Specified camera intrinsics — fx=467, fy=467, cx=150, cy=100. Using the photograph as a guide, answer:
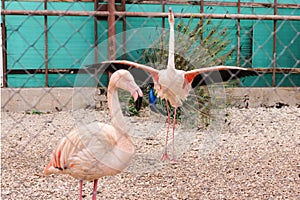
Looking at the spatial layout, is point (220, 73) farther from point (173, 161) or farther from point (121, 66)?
point (173, 161)

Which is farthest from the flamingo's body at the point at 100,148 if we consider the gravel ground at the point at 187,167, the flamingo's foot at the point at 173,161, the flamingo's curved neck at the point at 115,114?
the flamingo's foot at the point at 173,161

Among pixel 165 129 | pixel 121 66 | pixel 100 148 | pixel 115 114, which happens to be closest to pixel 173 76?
pixel 121 66

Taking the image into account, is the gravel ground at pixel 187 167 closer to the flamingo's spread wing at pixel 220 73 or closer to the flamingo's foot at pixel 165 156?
the flamingo's foot at pixel 165 156

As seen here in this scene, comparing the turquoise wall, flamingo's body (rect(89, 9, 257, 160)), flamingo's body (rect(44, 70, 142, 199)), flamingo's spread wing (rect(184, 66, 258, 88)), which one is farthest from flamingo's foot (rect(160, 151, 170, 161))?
the turquoise wall

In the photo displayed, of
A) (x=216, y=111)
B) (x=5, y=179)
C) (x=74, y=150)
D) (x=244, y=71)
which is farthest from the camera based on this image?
(x=216, y=111)

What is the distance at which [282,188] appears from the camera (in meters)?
2.14

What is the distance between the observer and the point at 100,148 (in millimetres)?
1451

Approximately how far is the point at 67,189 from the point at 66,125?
4.57ft

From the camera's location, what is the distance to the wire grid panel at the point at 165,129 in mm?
2139

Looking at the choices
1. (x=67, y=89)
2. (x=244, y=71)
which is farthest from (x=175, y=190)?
(x=67, y=89)

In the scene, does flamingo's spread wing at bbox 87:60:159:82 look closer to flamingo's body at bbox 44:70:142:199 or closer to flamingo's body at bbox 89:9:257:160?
flamingo's body at bbox 89:9:257:160

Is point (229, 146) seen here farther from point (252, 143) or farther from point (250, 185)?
point (250, 185)

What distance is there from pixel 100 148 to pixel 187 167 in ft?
3.80

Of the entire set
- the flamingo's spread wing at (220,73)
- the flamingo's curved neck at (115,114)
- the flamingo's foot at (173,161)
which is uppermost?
the flamingo's spread wing at (220,73)
